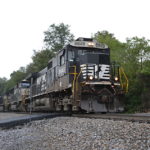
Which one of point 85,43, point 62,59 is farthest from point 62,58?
point 85,43

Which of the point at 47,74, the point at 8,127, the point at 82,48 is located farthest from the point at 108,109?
the point at 47,74

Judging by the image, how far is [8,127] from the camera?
375 inches

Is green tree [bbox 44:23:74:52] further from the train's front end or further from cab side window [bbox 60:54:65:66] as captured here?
the train's front end

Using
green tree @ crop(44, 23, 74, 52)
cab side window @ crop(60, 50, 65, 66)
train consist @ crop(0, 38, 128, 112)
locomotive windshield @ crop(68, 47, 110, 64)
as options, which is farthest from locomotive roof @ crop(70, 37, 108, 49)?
green tree @ crop(44, 23, 74, 52)

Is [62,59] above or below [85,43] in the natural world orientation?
below

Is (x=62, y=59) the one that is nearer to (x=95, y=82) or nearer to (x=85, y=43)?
(x=85, y=43)

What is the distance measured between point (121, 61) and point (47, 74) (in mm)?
6574

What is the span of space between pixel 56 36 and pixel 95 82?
33.7 m

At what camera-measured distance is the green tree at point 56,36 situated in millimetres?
43125

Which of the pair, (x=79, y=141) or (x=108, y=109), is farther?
(x=108, y=109)

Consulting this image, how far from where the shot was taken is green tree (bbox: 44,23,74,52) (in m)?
43.1

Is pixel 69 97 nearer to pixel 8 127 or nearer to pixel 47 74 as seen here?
pixel 8 127

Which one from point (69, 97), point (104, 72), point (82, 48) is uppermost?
point (82, 48)

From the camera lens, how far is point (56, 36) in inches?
1715
